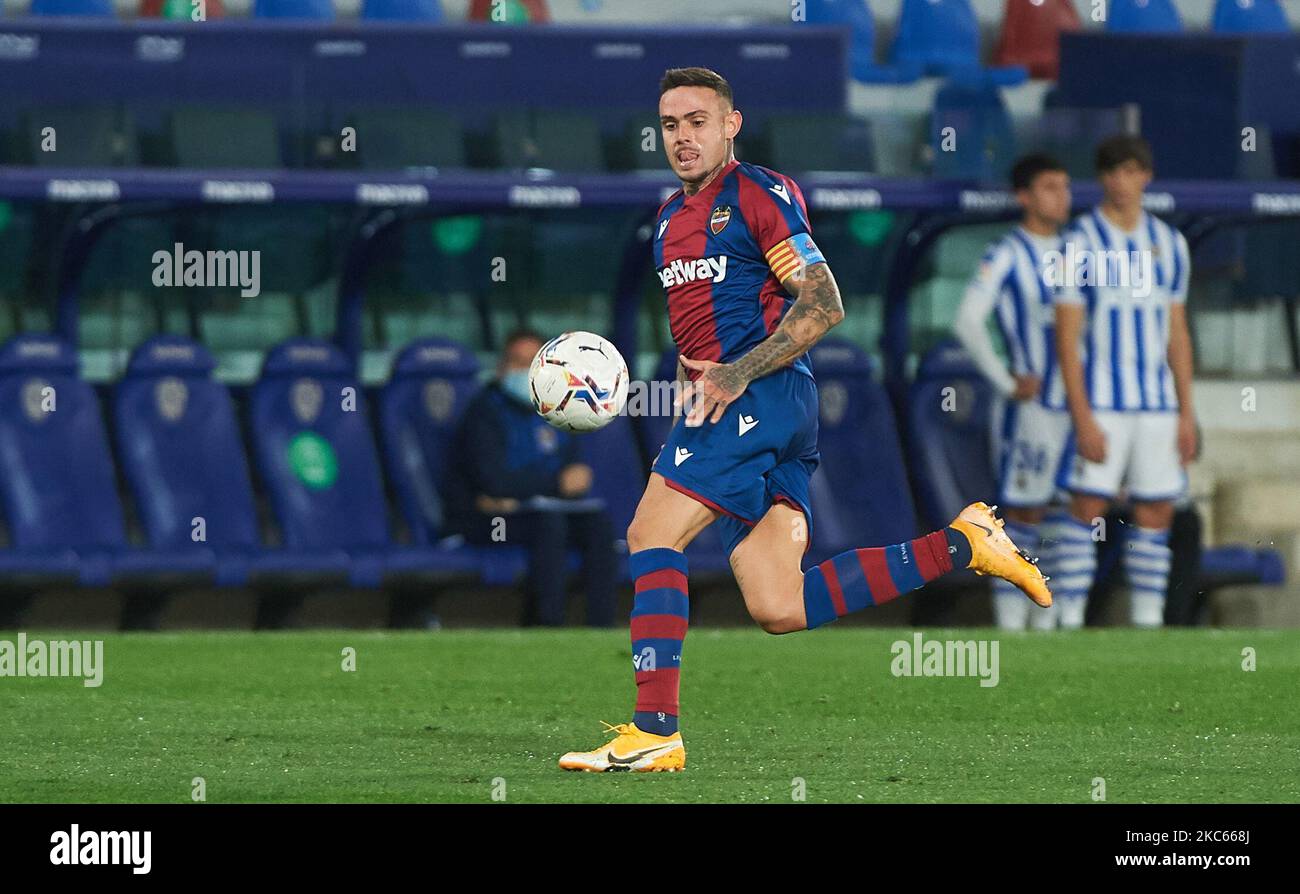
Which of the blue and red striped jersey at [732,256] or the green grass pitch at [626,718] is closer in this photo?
the green grass pitch at [626,718]

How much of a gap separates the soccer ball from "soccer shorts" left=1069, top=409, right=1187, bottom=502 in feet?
18.0

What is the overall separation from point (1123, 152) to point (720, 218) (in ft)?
18.6

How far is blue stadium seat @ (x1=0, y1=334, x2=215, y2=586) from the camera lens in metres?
12.3

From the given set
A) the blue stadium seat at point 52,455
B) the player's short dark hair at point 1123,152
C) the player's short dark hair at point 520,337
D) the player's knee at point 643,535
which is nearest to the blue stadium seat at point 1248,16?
the player's short dark hair at point 1123,152

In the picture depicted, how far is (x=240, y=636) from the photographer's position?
448 inches

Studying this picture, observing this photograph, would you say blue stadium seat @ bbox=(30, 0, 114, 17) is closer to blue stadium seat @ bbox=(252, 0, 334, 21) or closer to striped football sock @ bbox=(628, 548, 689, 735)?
blue stadium seat @ bbox=(252, 0, 334, 21)

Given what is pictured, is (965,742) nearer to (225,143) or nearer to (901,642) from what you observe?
(901,642)

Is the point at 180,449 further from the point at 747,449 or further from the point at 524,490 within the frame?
the point at 747,449

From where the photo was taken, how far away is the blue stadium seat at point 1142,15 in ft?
50.0

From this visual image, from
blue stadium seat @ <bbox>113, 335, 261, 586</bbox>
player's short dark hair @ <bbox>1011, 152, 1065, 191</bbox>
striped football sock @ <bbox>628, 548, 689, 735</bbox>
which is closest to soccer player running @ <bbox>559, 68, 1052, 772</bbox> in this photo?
striped football sock @ <bbox>628, 548, 689, 735</bbox>

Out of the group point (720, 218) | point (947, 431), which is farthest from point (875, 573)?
point (947, 431)

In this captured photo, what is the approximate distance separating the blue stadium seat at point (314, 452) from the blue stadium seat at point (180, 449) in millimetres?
175

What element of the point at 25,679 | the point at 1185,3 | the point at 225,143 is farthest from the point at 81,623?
the point at 1185,3

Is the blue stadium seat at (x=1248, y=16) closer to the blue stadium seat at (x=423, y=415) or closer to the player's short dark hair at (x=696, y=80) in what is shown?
the blue stadium seat at (x=423, y=415)
